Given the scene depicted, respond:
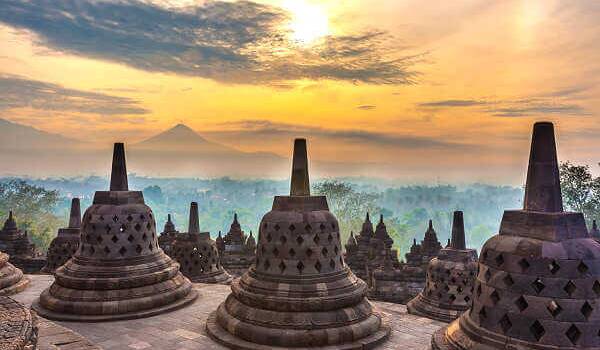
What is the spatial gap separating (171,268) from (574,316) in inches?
392

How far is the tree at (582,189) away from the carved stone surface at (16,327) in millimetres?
54711

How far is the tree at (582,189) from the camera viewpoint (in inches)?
1901

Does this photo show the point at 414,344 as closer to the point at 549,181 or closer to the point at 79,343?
the point at 549,181

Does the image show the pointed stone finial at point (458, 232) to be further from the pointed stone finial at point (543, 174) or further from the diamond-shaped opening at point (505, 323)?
the diamond-shaped opening at point (505, 323)

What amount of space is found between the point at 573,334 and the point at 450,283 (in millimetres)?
8030

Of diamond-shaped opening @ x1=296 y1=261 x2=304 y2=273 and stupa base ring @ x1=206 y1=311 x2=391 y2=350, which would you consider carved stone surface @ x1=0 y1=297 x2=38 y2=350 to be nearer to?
stupa base ring @ x1=206 y1=311 x2=391 y2=350

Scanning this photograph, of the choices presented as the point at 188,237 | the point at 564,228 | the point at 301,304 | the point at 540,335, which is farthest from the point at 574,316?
the point at 188,237

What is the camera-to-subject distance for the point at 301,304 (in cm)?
905

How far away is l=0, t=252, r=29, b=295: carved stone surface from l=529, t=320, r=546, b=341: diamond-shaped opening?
13.5 m

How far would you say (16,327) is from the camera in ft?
17.0

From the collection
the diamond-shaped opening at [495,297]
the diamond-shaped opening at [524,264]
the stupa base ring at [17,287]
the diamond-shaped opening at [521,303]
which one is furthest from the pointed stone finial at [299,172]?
the stupa base ring at [17,287]

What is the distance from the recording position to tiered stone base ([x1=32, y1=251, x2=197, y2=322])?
1092 centimetres

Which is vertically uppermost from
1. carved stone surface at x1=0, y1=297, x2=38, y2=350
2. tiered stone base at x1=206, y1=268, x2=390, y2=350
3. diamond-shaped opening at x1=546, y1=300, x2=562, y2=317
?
diamond-shaped opening at x1=546, y1=300, x2=562, y2=317

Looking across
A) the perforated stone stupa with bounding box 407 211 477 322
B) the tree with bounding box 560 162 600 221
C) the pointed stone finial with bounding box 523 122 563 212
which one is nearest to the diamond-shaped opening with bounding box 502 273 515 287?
the pointed stone finial with bounding box 523 122 563 212
